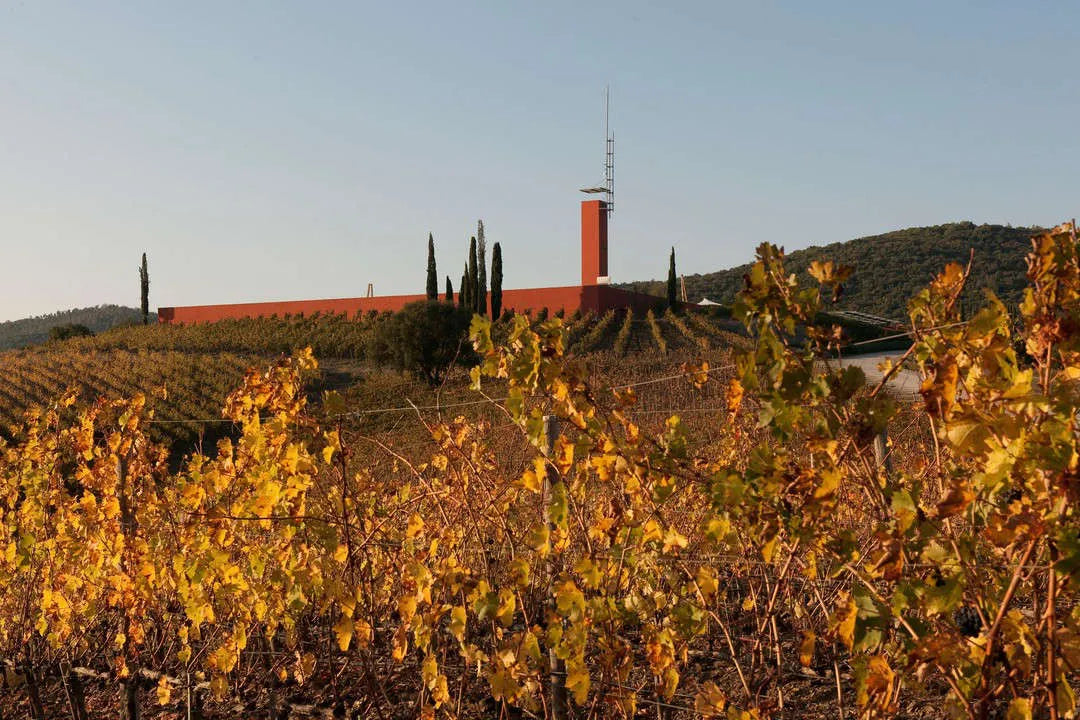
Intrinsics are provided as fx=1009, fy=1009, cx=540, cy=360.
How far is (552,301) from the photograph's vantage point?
27312 mm

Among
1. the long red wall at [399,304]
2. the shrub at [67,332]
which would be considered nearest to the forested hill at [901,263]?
the long red wall at [399,304]

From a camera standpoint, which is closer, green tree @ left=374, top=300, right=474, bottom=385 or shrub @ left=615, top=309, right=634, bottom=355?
green tree @ left=374, top=300, right=474, bottom=385

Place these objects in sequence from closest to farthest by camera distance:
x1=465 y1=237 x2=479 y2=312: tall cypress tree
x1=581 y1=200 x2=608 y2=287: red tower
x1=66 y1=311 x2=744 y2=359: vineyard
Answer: x1=66 y1=311 x2=744 y2=359: vineyard, x1=465 y1=237 x2=479 y2=312: tall cypress tree, x1=581 y1=200 x2=608 y2=287: red tower

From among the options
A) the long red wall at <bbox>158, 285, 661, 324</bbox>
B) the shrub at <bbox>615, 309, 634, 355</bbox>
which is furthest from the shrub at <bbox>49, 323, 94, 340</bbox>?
the shrub at <bbox>615, 309, 634, 355</bbox>

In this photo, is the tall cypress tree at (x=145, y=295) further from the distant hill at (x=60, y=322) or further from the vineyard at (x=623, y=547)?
the distant hill at (x=60, y=322)

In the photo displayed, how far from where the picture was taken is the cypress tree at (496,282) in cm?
2623

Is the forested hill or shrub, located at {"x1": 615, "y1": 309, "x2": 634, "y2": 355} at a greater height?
the forested hill

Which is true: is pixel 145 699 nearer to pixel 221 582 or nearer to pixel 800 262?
pixel 221 582

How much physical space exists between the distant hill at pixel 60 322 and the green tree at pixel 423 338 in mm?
63084

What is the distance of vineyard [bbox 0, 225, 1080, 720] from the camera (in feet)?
4.44

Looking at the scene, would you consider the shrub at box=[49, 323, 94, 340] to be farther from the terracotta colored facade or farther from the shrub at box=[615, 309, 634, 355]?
the shrub at box=[615, 309, 634, 355]

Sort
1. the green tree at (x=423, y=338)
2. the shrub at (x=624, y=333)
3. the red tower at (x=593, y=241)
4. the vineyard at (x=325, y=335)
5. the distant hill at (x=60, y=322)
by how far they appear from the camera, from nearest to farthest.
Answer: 1. the green tree at (x=423, y=338)
2. the shrub at (x=624, y=333)
3. the vineyard at (x=325, y=335)
4. the red tower at (x=593, y=241)
5. the distant hill at (x=60, y=322)

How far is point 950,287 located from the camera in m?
1.83

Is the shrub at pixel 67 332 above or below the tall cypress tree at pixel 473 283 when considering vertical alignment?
below
